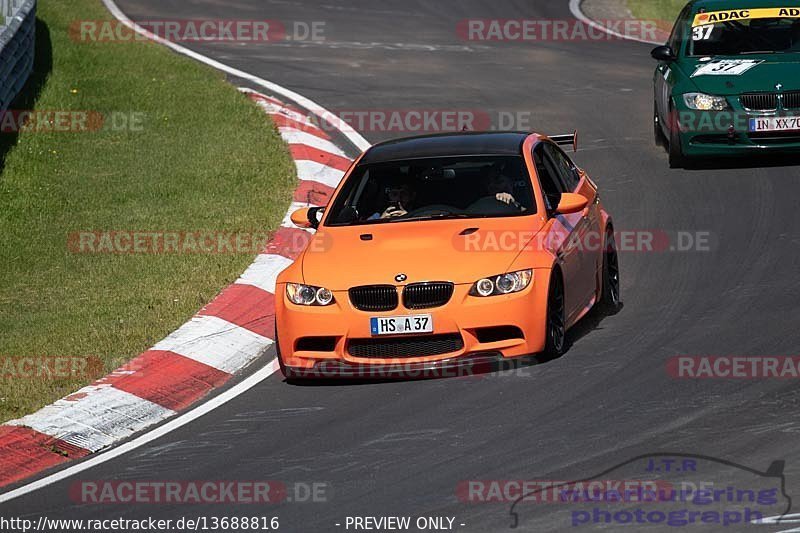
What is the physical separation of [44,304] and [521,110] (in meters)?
8.18

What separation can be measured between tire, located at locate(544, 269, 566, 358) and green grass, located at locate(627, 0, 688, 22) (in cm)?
1662

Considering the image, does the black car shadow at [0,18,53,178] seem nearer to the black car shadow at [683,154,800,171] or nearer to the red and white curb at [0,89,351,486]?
the red and white curb at [0,89,351,486]

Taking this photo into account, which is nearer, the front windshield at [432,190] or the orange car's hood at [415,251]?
the orange car's hood at [415,251]

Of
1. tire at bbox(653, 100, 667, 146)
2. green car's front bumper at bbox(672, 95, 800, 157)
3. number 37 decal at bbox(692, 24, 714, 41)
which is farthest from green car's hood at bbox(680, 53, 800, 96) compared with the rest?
tire at bbox(653, 100, 667, 146)

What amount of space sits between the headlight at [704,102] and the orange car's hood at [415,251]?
557 centimetres

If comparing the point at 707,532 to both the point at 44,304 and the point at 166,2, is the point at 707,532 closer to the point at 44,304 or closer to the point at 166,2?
the point at 44,304

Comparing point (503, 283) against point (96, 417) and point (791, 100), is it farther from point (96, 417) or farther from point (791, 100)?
point (791, 100)

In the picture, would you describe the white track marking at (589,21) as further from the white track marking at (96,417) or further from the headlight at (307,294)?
the white track marking at (96,417)

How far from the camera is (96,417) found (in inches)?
389

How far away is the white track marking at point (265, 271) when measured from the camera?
502 inches

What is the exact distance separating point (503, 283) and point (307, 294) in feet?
4.11

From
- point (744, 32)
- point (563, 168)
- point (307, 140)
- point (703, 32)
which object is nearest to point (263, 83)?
point (307, 140)

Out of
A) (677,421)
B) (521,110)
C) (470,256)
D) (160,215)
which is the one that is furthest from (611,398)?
(521,110)

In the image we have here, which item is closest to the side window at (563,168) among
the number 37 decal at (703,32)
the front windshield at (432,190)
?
the front windshield at (432,190)
